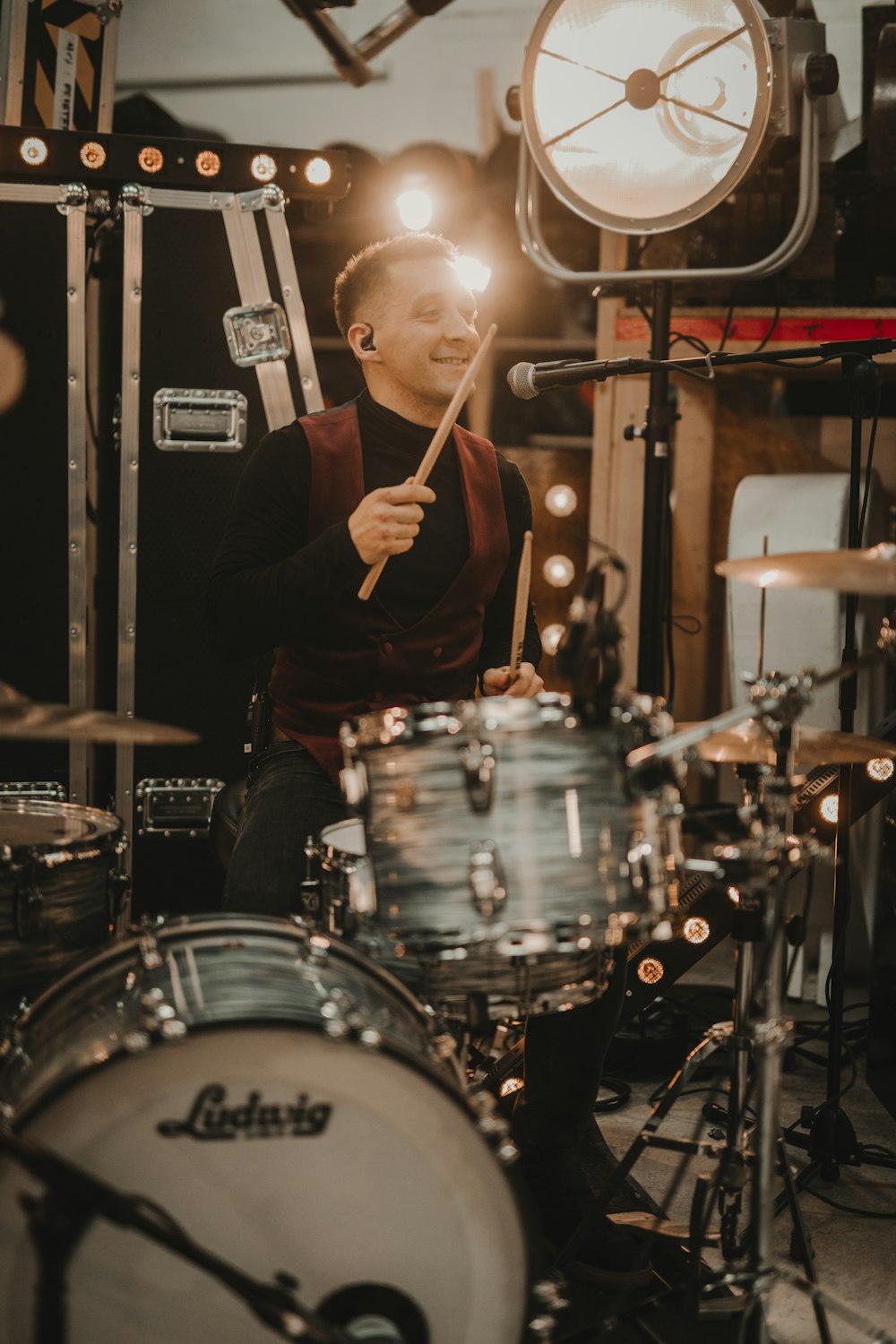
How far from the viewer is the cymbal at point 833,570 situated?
5.30 feet

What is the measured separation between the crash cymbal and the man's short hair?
4.13ft

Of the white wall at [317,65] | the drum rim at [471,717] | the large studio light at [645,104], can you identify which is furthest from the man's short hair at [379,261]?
the white wall at [317,65]

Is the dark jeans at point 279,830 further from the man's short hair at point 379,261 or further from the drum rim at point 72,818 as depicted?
the man's short hair at point 379,261

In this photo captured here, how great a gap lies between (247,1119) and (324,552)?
3.24 feet

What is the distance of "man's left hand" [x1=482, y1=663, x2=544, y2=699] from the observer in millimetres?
2150

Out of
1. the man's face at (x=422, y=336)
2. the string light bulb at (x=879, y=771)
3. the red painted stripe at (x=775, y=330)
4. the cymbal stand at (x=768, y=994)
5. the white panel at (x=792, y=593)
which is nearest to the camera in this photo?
the cymbal stand at (x=768, y=994)

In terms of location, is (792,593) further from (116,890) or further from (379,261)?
(116,890)

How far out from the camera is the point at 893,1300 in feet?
6.86

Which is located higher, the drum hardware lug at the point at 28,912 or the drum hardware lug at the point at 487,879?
the drum hardware lug at the point at 487,879

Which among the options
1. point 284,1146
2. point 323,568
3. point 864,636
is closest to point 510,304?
point 864,636

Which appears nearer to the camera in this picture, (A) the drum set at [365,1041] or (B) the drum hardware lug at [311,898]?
(A) the drum set at [365,1041]

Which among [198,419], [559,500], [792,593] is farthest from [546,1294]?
[559,500]

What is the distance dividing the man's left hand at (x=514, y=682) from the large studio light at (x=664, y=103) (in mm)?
1118

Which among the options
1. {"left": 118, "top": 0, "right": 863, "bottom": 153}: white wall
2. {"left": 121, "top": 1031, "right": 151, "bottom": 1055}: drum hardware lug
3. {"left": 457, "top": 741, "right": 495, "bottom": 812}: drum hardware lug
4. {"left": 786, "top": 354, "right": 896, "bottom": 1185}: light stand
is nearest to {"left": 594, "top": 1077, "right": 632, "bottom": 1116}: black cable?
{"left": 786, "top": 354, "right": 896, "bottom": 1185}: light stand
